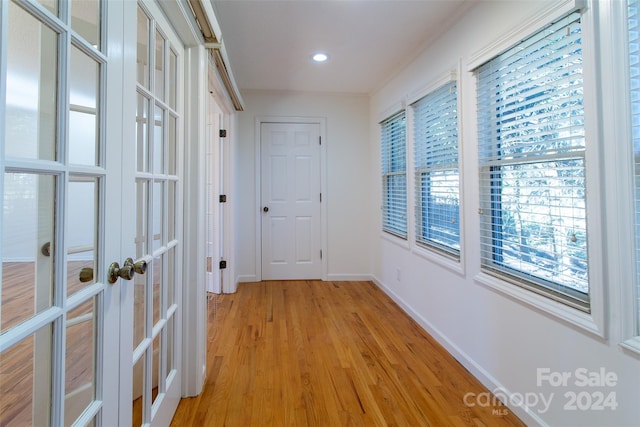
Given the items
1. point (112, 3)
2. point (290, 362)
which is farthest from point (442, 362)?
point (112, 3)

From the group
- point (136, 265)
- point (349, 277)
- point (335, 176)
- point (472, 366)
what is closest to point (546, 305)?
point (472, 366)

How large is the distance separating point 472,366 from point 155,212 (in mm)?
1983

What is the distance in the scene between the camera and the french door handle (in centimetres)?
89

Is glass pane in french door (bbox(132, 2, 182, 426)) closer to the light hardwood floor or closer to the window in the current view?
the light hardwood floor

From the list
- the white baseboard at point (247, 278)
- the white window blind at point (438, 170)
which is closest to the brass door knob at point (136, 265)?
the white window blind at point (438, 170)

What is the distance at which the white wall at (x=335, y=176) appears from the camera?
151 inches

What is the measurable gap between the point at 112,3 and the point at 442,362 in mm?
2403

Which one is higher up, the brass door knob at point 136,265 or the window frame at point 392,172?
the window frame at point 392,172

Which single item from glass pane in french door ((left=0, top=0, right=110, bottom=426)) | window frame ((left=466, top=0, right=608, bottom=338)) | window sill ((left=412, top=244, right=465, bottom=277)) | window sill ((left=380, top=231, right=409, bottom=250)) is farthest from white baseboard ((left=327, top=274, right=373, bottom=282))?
glass pane in french door ((left=0, top=0, right=110, bottom=426))

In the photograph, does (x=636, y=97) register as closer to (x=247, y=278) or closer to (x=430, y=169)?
(x=430, y=169)

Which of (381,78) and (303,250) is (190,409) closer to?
(303,250)

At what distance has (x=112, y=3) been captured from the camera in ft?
2.83

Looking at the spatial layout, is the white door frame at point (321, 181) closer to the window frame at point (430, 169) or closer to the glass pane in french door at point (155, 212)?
the window frame at point (430, 169)

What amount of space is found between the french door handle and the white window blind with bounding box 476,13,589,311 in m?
1.67
